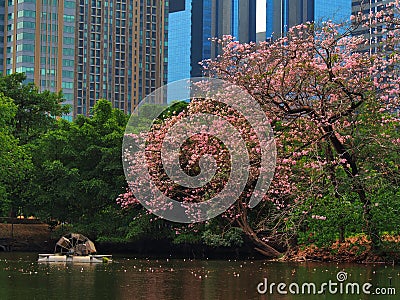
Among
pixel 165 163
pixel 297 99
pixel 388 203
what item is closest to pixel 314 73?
pixel 297 99

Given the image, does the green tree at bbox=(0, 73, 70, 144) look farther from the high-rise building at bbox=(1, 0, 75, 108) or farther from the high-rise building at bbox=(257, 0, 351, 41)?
the high-rise building at bbox=(257, 0, 351, 41)

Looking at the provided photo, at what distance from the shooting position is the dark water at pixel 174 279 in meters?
17.5

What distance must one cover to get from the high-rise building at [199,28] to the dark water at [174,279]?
415 feet

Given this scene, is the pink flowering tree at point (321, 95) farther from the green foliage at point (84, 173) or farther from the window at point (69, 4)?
the window at point (69, 4)

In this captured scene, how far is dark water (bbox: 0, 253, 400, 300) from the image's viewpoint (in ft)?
57.5

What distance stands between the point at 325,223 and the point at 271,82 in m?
7.63

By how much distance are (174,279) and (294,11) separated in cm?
12989

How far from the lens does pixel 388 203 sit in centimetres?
2805

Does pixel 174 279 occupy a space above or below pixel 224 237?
below

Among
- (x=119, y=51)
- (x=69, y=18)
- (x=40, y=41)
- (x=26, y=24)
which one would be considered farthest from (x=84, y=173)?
(x=119, y=51)

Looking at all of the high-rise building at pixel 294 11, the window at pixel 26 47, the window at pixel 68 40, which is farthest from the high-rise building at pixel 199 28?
the window at pixel 26 47

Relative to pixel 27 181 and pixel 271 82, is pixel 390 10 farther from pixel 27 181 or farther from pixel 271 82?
pixel 27 181

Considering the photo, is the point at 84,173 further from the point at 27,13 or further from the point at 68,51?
the point at 68,51

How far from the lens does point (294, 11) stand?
148 m
